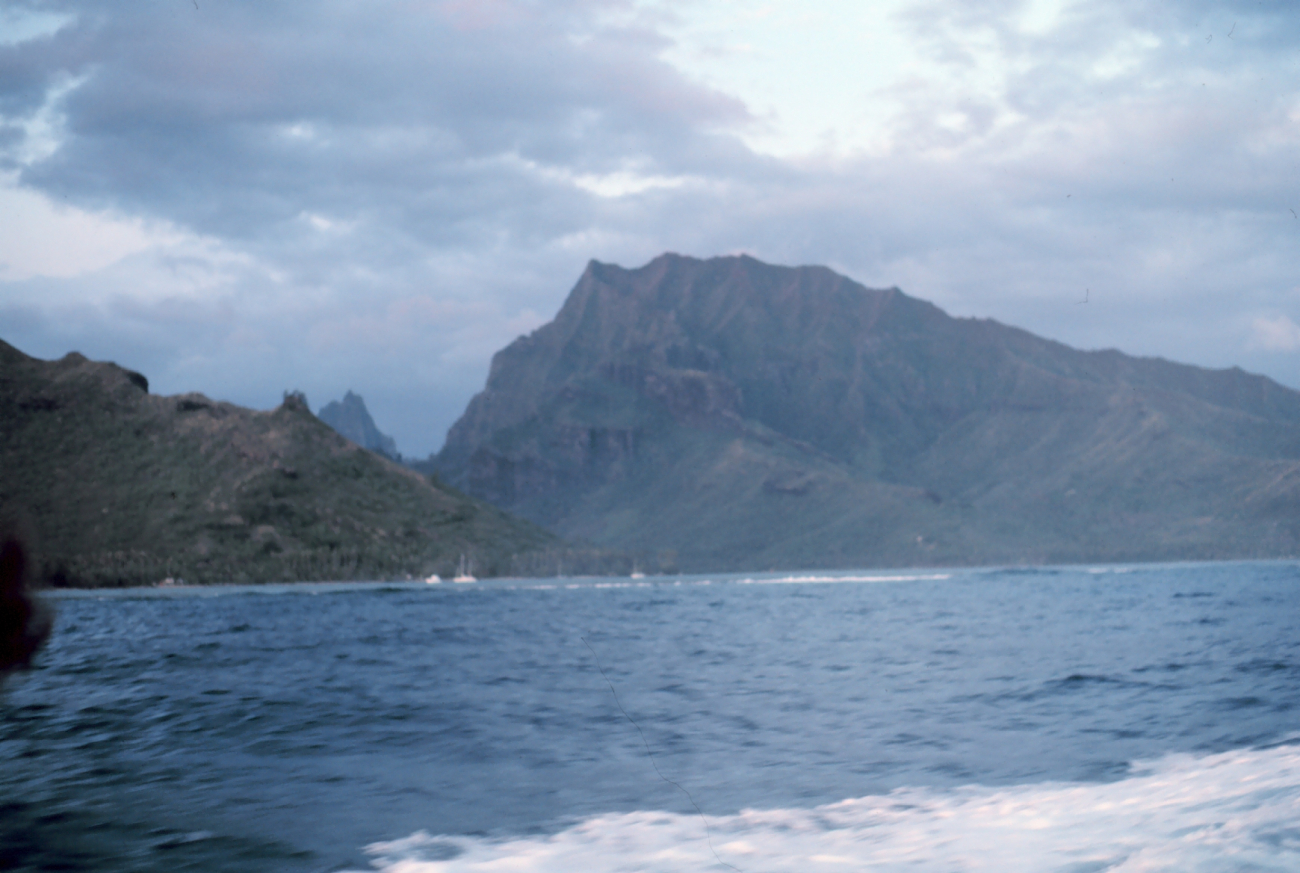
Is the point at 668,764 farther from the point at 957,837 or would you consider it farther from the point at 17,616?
the point at 17,616

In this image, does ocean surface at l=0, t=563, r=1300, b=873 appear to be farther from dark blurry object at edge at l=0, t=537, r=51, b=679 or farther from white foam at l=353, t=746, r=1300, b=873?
dark blurry object at edge at l=0, t=537, r=51, b=679

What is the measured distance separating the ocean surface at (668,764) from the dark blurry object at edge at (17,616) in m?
0.35

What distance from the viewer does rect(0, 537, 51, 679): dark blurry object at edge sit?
35.9ft

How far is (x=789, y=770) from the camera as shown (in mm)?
21875

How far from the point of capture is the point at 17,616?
37.7ft

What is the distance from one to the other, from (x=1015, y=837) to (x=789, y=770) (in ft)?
22.0

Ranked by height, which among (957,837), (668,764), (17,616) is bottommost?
(668,764)

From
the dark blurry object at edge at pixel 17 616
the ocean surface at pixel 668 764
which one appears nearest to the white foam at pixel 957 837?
the ocean surface at pixel 668 764

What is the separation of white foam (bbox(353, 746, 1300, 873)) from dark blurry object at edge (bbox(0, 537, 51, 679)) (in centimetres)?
618

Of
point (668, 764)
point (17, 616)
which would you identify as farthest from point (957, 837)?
point (17, 616)

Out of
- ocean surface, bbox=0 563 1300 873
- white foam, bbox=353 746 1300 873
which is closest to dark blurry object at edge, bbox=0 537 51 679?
ocean surface, bbox=0 563 1300 873

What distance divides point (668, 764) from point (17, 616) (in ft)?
47.7

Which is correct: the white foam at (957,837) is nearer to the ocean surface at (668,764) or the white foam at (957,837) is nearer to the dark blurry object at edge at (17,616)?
the ocean surface at (668,764)

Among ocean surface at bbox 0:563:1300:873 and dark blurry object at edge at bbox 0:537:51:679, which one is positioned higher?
dark blurry object at edge at bbox 0:537:51:679
